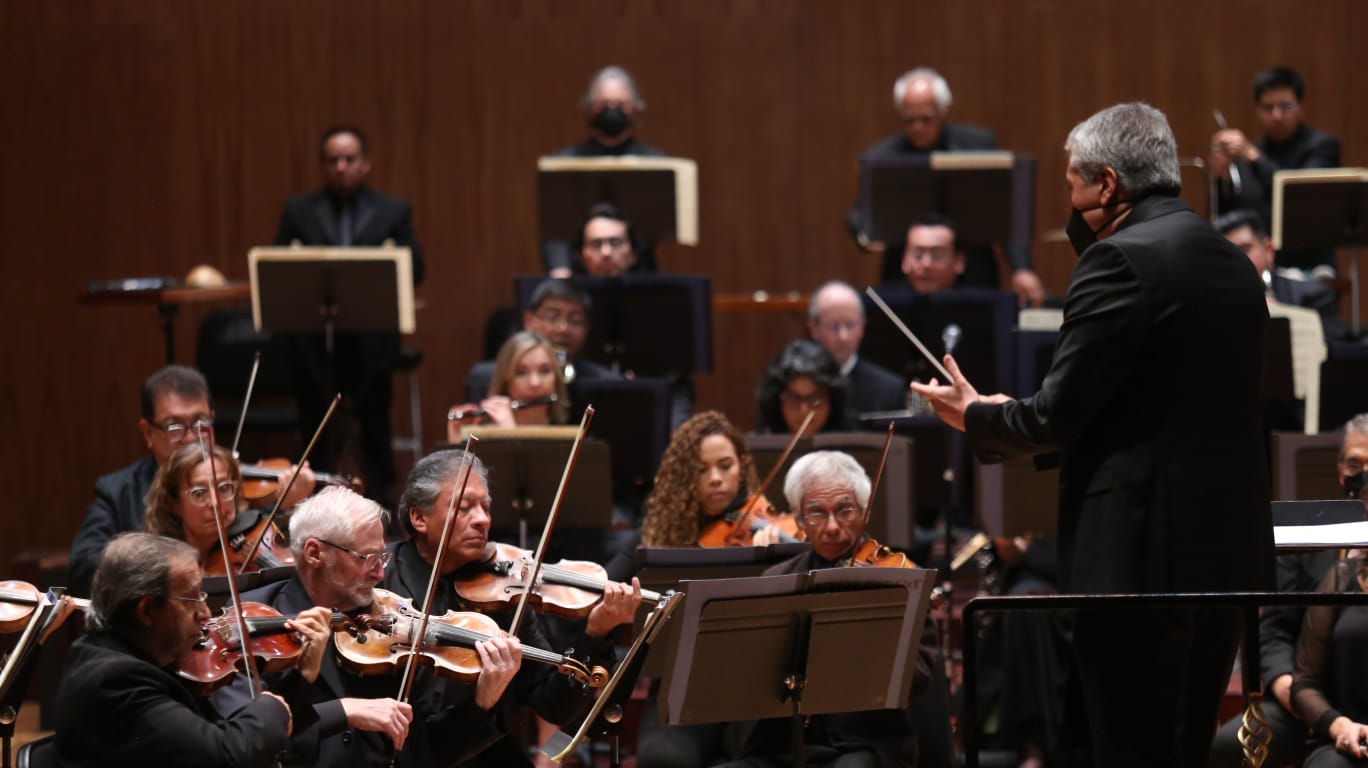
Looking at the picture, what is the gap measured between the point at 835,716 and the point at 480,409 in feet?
5.63

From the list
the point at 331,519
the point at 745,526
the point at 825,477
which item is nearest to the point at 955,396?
the point at 825,477

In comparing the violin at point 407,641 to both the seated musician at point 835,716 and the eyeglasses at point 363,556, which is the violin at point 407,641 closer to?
the eyeglasses at point 363,556

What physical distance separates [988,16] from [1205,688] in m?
5.56

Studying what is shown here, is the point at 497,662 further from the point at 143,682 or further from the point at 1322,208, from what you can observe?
the point at 1322,208

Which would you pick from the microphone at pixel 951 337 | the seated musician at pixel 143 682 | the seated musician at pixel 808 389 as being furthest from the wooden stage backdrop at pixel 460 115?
the seated musician at pixel 143 682

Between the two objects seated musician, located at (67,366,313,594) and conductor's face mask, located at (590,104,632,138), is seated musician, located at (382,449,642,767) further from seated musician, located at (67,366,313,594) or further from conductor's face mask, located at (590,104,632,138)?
conductor's face mask, located at (590,104,632,138)

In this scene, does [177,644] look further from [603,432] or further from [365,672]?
[603,432]

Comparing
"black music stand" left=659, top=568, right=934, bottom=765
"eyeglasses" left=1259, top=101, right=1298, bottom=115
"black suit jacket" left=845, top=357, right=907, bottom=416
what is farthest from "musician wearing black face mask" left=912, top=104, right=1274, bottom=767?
"eyeglasses" left=1259, top=101, right=1298, bottom=115

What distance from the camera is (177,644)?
271 centimetres

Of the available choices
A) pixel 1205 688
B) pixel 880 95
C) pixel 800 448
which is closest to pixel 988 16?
pixel 880 95

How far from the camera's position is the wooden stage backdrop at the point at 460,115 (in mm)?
7582

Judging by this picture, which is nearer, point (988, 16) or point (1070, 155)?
point (1070, 155)

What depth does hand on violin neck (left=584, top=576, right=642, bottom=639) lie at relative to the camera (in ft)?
10.7

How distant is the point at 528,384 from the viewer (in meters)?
4.97
